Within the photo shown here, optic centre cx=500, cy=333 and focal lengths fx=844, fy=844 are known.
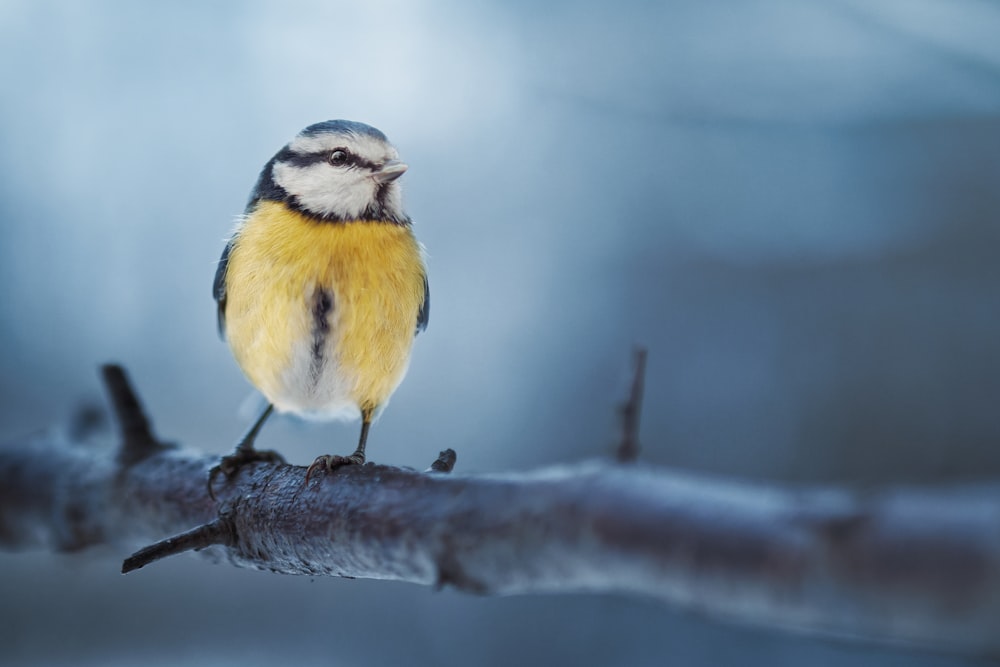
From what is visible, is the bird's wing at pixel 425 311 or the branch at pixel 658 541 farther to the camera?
the bird's wing at pixel 425 311

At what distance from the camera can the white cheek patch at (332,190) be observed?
0.68 meters

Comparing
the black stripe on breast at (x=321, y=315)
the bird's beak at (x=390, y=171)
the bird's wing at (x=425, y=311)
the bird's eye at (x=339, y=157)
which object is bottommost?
the black stripe on breast at (x=321, y=315)

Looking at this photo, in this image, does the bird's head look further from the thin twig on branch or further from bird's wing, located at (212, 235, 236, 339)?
the thin twig on branch

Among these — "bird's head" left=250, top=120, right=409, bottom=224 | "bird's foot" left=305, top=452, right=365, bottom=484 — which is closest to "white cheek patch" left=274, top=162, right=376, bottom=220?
"bird's head" left=250, top=120, right=409, bottom=224

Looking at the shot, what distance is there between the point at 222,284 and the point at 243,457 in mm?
168

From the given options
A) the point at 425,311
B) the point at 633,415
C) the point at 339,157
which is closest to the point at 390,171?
the point at 339,157

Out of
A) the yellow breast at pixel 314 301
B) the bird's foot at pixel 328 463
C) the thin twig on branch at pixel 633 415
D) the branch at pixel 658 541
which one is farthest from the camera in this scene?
the yellow breast at pixel 314 301

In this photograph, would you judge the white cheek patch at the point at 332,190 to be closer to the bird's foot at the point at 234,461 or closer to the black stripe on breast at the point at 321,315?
the black stripe on breast at the point at 321,315

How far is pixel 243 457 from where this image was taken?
687 millimetres

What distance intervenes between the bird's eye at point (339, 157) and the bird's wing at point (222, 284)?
14 cm

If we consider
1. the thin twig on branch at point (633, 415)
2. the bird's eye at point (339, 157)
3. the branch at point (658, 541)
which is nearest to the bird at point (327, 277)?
the bird's eye at point (339, 157)

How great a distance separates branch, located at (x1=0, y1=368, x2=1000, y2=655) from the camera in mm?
276

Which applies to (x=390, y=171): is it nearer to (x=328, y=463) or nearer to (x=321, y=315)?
(x=321, y=315)

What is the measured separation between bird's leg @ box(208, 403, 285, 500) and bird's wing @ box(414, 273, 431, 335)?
17cm
